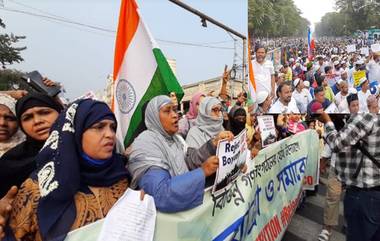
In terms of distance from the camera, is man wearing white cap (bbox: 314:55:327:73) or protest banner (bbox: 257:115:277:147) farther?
man wearing white cap (bbox: 314:55:327:73)

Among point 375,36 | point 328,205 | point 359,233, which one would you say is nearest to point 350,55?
point 375,36

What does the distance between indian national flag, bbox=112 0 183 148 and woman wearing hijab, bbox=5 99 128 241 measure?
3.65ft

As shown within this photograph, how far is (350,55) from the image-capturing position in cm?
1187

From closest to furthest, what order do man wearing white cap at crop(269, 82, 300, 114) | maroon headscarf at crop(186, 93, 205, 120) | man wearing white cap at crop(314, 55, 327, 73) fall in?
maroon headscarf at crop(186, 93, 205, 120), man wearing white cap at crop(269, 82, 300, 114), man wearing white cap at crop(314, 55, 327, 73)

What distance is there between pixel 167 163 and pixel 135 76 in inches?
46.3

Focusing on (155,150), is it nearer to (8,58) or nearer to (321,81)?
(321,81)

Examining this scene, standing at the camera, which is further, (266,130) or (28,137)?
(266,130)

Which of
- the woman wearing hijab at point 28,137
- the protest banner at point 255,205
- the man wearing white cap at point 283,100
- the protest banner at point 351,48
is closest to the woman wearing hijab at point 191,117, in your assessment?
the protest banner at point 255,205

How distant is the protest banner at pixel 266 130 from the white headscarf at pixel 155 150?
120cm

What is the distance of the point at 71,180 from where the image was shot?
1460 millimetres

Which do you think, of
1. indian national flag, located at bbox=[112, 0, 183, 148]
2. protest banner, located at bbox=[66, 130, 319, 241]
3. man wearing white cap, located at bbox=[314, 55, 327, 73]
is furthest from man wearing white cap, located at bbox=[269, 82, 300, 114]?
man wearing white cap, located at bbox=[314, 55, 327, 73]

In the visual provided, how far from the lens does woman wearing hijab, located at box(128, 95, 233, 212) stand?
5.38ft

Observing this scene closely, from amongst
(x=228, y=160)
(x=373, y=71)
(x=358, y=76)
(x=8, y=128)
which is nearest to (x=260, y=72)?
(x=358, y=76)

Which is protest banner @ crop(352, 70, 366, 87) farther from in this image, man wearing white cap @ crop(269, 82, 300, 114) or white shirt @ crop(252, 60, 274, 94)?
man wearing white cap @ crop(269, 82, 300, 114)
